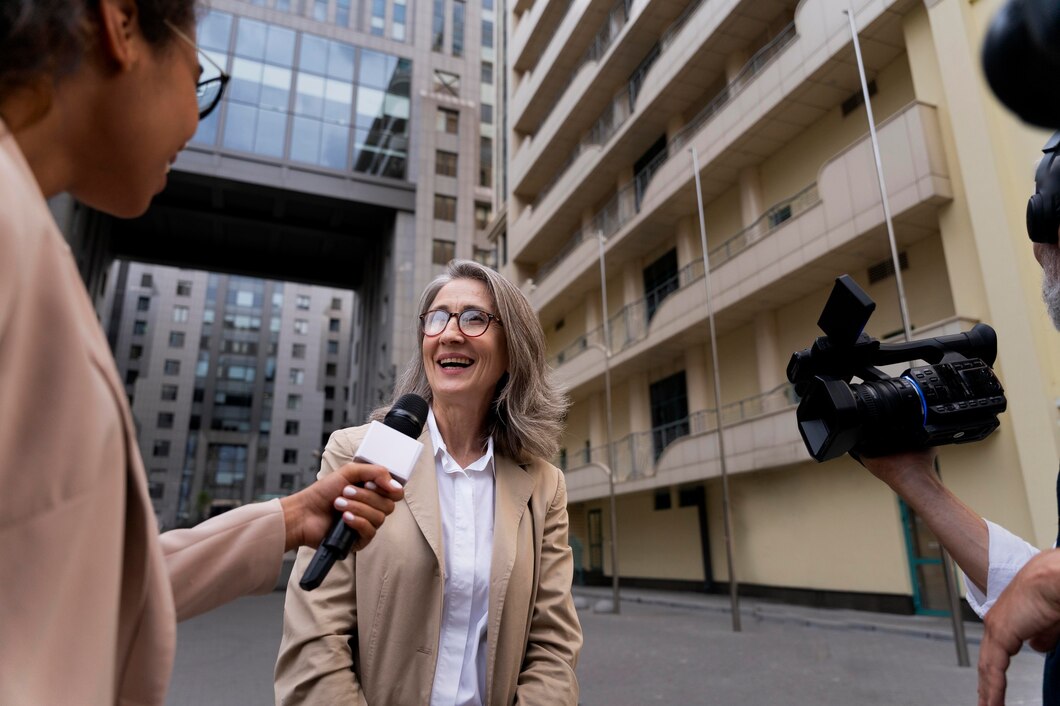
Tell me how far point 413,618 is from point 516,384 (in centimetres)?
87

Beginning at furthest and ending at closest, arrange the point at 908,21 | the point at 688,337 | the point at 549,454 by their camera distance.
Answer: the point at 688,337 → the point at 908,21 → the point at 549,454

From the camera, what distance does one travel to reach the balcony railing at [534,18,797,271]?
14977 millimetres

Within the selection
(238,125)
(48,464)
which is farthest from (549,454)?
(238,125)

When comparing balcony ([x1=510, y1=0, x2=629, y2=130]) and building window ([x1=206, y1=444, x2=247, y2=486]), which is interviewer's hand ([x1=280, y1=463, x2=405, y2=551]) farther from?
building window ([x1=206, y1=444, x2=247, y2=486])

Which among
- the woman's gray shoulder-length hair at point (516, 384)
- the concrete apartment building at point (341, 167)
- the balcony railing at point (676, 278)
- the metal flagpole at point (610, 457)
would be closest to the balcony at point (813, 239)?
the balcony railing at point (676, 278)

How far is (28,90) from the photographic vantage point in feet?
2.33

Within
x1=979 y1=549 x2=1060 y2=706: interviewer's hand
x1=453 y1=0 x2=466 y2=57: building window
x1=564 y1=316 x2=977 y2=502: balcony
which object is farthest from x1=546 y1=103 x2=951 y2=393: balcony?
x1=453 y1=0 x2=466 y2=57: building window

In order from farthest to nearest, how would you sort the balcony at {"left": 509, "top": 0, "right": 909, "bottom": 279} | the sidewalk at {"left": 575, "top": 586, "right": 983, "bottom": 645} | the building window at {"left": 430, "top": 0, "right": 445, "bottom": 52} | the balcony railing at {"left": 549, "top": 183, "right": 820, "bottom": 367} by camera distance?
the building window at {"left": 430, "top": 0, "right": 445, "bottom": 52} → the balcony railing at {"left": 549, "top": 183, "right": 820, "bottom": 367} → the balcony at {"left": 509, "top": 0, "right": 909, "bottom": 279} → the sidewalk at {"left": 575, "top": 586, "right": 983, "bottom": 645}

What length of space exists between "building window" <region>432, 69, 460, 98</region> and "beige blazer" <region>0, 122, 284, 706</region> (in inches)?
1562

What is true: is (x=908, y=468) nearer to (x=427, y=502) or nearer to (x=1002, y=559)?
(x=1002, y=559)

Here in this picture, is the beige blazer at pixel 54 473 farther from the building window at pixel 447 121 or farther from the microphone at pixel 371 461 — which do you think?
the building window at pixel 447 121

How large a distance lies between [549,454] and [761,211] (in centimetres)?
1495

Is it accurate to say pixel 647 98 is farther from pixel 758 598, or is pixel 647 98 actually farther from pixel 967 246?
pixel 758 598

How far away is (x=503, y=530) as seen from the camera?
2.00m
